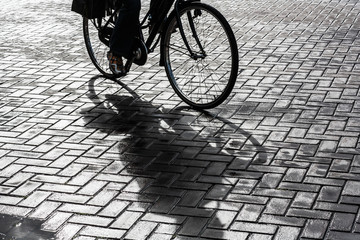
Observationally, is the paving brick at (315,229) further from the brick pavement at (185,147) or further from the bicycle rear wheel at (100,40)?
the bicycle rear wheel at (100,40)

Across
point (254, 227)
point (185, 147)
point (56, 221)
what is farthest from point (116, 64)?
point (254, 227)

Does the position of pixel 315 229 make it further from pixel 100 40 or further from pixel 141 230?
pixel 100 40

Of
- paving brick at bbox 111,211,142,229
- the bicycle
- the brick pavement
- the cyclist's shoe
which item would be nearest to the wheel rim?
the bicycle

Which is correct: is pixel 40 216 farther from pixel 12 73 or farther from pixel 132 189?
pixel 12 73

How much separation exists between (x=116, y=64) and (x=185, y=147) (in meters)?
1.88

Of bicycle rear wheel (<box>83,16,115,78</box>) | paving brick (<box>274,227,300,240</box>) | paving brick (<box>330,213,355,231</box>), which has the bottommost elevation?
bicycle rear wheel (<box>83,16,115,78</box>)

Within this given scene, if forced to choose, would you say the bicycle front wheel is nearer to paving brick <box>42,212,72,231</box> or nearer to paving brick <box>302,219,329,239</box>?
paving brick <box>302,219,329,239</box>

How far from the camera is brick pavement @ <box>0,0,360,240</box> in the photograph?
178 inches

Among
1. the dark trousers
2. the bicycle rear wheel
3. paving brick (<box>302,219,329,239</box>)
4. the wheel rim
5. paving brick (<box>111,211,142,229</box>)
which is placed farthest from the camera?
the bicycle rear wheel

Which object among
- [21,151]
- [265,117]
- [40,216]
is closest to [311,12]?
[265,117]

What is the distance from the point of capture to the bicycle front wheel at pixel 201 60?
6246 millimetres

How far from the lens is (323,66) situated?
25.5ft

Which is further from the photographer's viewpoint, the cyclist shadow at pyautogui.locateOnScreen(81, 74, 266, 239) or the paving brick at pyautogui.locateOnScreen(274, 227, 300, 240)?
the cyclist shadow at pyautogui.locateOnScreen(81, 74, 266, 239)

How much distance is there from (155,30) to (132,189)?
233 cm
